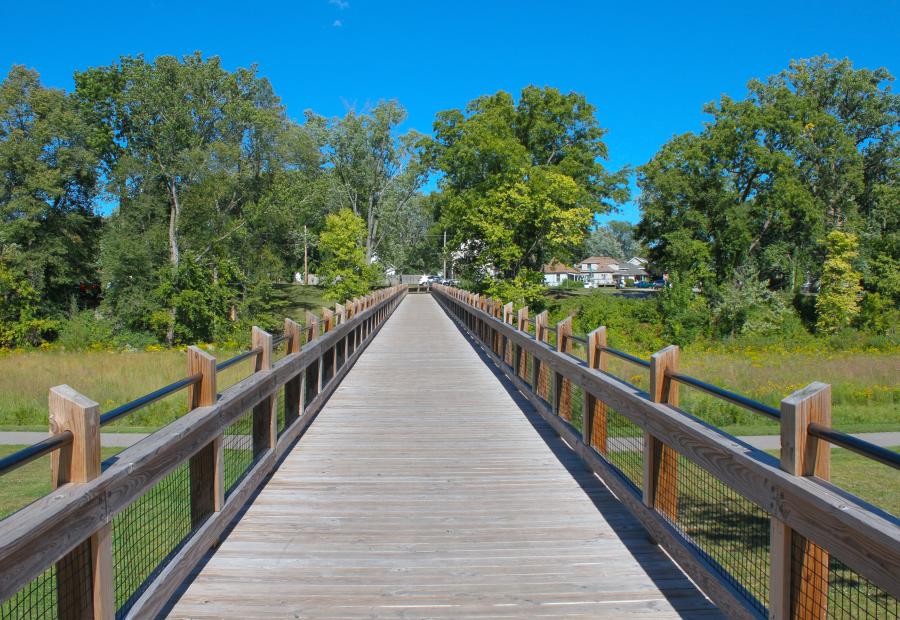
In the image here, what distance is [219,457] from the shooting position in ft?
13.1

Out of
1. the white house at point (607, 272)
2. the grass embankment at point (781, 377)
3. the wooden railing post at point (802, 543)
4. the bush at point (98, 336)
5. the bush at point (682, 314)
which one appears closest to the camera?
the wooden railing post at point (802, 543)

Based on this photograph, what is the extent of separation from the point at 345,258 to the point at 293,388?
→ 34.4m

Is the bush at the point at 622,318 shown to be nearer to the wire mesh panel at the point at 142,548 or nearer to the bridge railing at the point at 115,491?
the wire mesh panel at the point at 142,548

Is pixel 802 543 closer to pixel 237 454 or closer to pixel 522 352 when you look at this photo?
pixel 237 454

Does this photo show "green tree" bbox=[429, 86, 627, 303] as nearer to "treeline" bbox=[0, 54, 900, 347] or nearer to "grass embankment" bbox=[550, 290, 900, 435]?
"treeline" bbox=[0, 54, 900, 347]

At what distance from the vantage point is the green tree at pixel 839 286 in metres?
34.5

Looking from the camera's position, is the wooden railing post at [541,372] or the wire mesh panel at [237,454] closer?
the wire mesh panel at [237,454]

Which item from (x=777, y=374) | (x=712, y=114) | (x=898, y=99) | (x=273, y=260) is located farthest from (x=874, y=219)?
(x=273, y=260)

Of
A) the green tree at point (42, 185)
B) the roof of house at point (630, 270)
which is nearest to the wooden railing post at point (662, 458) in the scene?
the green tree at point (42, 185)

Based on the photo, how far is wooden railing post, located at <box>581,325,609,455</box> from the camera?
541 cm

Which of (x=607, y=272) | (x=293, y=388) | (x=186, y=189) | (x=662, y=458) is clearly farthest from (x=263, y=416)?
(x=607, y=272)

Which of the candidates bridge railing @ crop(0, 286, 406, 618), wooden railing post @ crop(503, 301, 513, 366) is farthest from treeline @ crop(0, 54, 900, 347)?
bridge railing @ crop(0, 286, 406, 618)

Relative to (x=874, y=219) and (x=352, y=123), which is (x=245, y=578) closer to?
(x=874, y=219)

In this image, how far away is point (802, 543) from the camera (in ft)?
8.29
